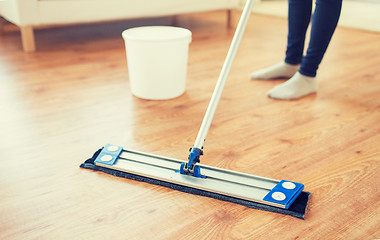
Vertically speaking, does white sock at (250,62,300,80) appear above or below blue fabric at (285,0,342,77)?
below

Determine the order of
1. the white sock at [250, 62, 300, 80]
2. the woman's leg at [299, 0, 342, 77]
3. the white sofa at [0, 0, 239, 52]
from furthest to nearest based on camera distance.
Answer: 1. the white sofa at [0, 0, 239, 52]
2. the white sock at [250, 62, 300, 80]
3. the woman's leg at [299, 0, 342, 77]

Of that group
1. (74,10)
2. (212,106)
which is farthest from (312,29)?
(74,10)

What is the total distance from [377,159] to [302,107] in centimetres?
39

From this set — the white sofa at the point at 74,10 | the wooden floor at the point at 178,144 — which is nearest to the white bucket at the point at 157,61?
the wooden floor at the point at 178,144

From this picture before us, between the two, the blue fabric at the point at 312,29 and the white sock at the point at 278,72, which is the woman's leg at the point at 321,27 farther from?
the white sock at the point at 278,72

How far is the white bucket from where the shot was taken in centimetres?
132

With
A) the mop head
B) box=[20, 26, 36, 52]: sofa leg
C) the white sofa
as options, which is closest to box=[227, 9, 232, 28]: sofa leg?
the white sofa

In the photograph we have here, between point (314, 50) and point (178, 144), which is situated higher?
point (314, 50)

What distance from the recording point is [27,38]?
2029 mm

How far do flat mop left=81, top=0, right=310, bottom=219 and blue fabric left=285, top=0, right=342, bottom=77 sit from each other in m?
0.51

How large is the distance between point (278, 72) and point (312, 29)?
306mm

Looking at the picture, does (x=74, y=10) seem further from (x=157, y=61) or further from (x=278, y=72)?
(x=278, y=72)

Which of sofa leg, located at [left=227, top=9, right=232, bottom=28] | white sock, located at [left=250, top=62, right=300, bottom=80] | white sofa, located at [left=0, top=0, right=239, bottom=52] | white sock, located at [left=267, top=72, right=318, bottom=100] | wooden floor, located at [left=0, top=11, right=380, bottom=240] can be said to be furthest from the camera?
sofa leg, located at [left=227, top=9, right=232, bottom=28]

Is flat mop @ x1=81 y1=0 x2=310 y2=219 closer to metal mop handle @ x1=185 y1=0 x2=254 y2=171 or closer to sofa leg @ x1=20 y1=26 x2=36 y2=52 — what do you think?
metal mop handle @ x1=185 y1=0 x2=254 y2=171
